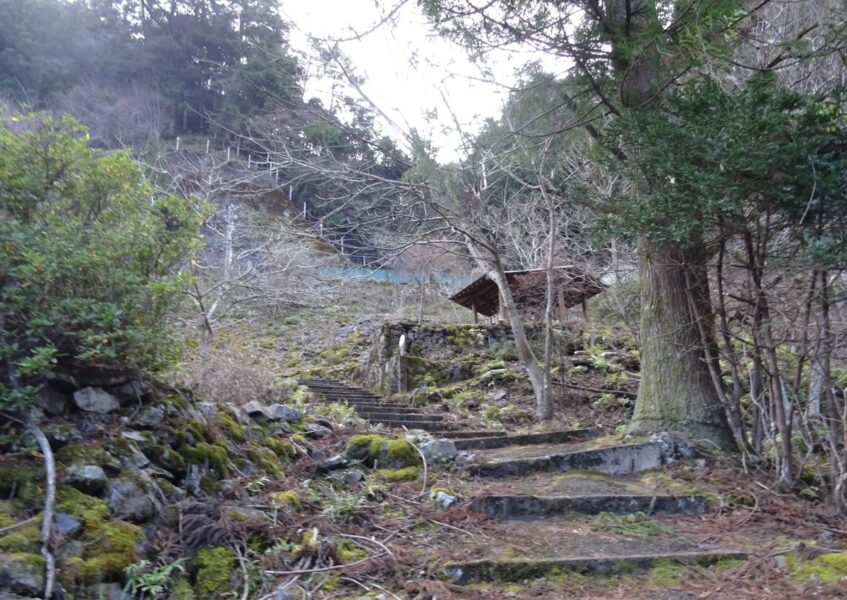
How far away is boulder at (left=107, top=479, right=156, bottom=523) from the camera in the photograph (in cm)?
290

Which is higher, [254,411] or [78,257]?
[78,257]

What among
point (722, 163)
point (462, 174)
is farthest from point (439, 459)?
point (462, 174)

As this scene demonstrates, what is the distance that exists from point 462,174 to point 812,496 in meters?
6.02

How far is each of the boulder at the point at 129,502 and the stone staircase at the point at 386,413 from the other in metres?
4.46

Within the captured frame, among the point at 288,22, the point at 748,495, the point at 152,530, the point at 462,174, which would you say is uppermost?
the point at 288,22

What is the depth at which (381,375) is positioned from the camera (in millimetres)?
11961

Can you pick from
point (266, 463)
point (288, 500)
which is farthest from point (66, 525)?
point (266, 463)

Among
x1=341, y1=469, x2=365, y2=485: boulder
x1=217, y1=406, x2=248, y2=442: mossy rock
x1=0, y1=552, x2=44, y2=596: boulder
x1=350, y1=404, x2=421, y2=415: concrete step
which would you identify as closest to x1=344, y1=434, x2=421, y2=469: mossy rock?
x1=341, y1=469, x2=365, y2=485: boulder

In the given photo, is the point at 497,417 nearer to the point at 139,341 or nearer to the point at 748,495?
the point at 748,495

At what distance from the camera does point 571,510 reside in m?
4.27

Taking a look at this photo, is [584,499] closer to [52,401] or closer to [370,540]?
[370,540]

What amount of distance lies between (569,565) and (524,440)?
3.42 meters

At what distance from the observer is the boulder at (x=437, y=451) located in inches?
203

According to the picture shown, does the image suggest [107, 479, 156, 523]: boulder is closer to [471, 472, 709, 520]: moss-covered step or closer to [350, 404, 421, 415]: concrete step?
[471, 472, 709, 520]: moss-covered step
